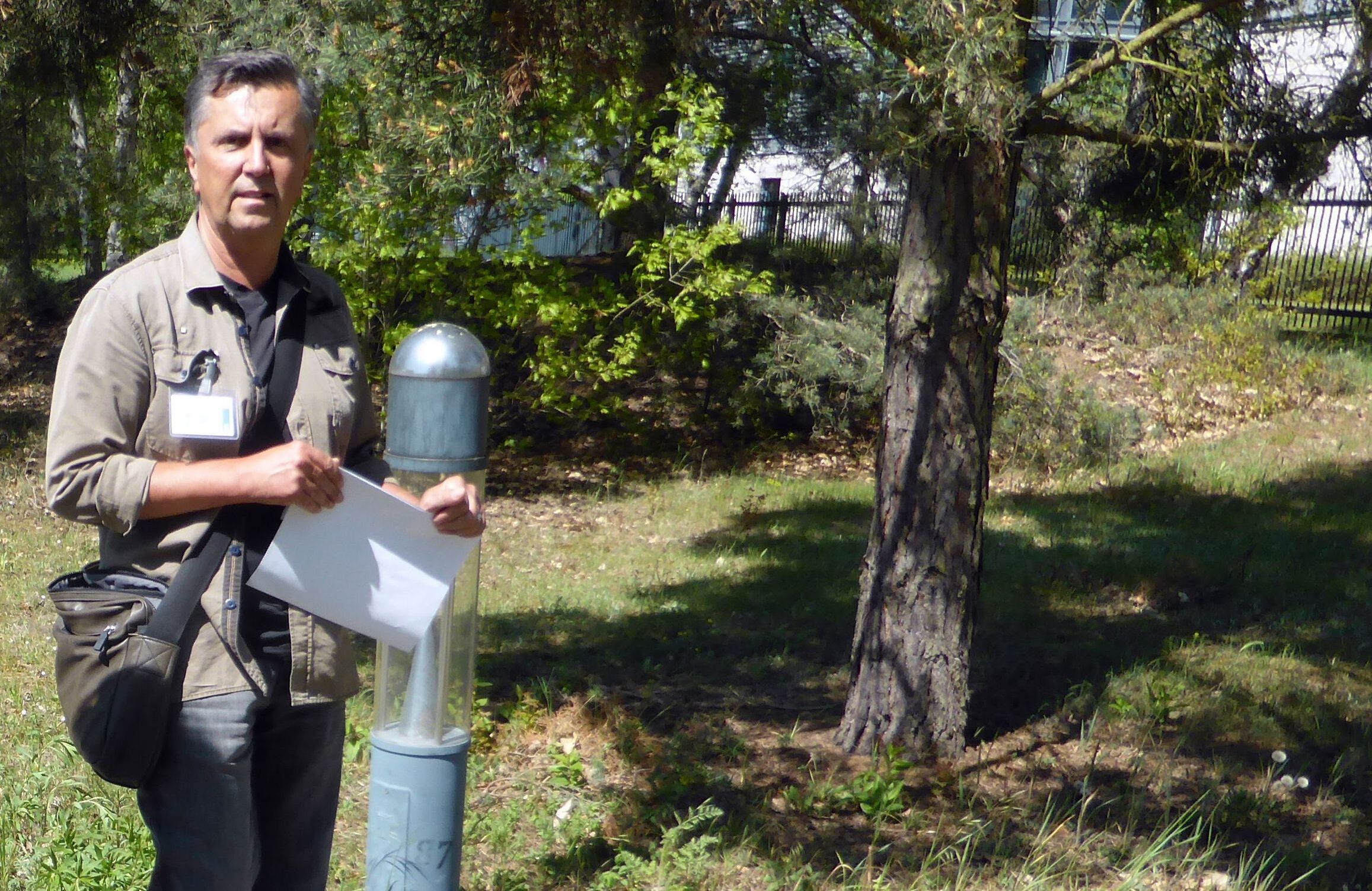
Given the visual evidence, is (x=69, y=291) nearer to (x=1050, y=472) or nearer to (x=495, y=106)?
(x=1050, y=472)

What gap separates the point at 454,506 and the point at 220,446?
15.4 inches

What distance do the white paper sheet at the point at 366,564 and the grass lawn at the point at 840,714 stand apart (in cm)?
153

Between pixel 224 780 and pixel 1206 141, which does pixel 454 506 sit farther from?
pixel 1206 141

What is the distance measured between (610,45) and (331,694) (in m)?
3.08

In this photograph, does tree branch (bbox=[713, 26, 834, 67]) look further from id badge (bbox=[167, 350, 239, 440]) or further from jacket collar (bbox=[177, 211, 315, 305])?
id badge (bbox=[167, 350, 239, 440])

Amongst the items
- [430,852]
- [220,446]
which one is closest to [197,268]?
[220,446]

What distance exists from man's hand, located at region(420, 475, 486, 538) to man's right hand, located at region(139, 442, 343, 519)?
21 cm

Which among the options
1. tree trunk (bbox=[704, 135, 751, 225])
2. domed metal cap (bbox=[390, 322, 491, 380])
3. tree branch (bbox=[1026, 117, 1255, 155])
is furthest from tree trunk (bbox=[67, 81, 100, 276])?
domed metal cap (bbox=[390, 322, 491, 380])

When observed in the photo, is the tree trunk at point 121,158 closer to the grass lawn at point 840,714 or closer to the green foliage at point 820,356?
the grass lawn at point 840,714

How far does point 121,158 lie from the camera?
12.5 meters

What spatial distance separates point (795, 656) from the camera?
18.8 ft

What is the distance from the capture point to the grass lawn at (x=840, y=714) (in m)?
3.62

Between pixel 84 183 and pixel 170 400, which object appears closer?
pixel 170 400

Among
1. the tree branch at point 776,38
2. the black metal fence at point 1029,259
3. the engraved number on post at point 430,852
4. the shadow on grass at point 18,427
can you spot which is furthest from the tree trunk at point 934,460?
the shadow on grass at point 18,427
